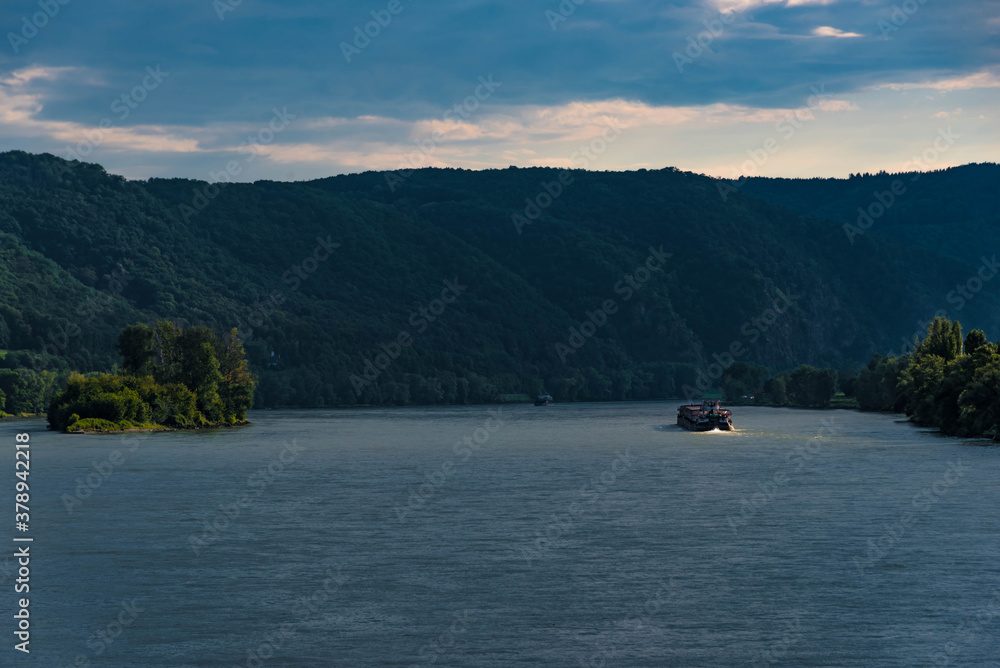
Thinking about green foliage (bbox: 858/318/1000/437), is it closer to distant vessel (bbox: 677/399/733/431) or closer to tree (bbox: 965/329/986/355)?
tree (bbox: 965/329/986/355)

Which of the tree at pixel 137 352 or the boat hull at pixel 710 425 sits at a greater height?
the tree at pixel 137 352

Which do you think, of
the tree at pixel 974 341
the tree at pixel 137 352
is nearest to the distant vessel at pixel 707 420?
the tree at pixel 974 341

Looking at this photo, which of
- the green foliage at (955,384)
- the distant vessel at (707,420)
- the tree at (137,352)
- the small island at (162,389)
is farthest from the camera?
the tree at (137,352)

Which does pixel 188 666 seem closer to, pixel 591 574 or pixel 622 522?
pixel 591 574

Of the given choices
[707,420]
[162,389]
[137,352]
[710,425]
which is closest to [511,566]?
[710,425]

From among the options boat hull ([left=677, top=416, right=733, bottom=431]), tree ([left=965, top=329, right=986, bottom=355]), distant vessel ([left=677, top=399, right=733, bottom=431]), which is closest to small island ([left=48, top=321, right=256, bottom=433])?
distant vessel ([left=677, top=399, right=733, bottom=431])

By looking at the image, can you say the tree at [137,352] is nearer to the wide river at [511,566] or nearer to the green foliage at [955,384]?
the wide river at [511,566]

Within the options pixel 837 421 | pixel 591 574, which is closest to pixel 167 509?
pixel 591 574
